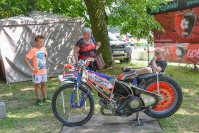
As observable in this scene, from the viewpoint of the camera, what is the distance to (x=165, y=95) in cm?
523

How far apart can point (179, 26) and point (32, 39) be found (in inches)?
229

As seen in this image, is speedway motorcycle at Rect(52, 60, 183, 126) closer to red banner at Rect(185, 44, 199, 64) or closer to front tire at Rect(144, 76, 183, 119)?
front tire at Rect(144, 76, 183, 119)

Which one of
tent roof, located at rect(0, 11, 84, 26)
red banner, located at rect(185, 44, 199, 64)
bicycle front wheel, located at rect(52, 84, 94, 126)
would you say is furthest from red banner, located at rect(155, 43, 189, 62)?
bicycle front wheel, located at rect(52, 84, 94, 126)

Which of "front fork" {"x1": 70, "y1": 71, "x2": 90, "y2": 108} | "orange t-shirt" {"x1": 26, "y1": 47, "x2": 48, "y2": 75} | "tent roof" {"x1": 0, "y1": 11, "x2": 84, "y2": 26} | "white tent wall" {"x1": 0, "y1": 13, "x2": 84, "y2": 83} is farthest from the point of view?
"white tent wall" {"x1": 0, "y1": 13, "x2": 84, "y2": 83}

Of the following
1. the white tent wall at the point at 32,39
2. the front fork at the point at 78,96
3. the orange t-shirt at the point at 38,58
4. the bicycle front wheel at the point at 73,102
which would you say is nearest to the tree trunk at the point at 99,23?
the white tent wall at the point at 32,39

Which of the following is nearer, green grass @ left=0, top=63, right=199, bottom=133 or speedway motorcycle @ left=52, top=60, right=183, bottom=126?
speedway motorcycle @ left=52, top=60, right=183, bottom=126

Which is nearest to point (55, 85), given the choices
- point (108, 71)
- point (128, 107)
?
point (108, 71)

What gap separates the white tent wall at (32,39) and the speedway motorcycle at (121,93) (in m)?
5.39

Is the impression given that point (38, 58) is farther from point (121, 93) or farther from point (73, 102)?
point (121, 93)

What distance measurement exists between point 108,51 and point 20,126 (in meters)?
6.41

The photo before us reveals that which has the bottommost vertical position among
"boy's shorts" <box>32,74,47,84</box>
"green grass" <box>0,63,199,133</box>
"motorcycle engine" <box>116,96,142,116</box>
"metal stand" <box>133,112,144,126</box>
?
"green grass" <box>0,63,199,133</box>

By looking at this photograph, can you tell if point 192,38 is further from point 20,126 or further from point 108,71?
point 20,126

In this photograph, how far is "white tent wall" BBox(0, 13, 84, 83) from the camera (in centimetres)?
1012

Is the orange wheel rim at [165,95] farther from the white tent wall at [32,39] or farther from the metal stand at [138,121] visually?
the white tent wall at [32,39]
